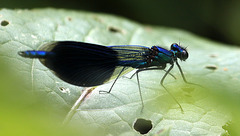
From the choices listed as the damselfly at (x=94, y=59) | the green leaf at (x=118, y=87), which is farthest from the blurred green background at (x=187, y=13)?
the damselfly at (x=94, y=59)

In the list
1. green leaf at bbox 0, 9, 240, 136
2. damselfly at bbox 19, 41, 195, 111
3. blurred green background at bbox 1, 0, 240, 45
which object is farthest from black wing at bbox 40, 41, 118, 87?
blurred green background at bbox 1, 0, 240, 45

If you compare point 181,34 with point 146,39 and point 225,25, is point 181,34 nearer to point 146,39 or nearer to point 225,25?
point 146,39

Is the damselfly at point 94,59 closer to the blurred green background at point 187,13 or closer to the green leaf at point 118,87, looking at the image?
the green leaf at point 118,87

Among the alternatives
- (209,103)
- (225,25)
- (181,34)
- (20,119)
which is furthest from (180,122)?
(225,25)

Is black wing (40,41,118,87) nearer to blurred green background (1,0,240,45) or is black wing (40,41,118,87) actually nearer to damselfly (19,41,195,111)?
damselfly (19,41,195,111)

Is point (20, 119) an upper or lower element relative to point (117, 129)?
upper
